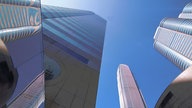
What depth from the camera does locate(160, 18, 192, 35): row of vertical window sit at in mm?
117113

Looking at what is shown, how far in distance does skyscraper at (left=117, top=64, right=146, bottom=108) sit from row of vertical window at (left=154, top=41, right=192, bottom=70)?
27.9 m

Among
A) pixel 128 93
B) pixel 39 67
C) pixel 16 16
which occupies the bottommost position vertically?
pixel 128 93

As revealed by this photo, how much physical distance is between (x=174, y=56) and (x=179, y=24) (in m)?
19.4

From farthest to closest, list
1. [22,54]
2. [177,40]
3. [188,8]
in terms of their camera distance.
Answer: [188,8] < [177,40] < [22,54]

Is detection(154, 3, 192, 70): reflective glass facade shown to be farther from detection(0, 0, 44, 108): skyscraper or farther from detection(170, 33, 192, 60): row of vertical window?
detection(0, 0, 44, 108): skyscraper

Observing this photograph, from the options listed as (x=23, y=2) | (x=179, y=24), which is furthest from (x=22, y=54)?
(x=179, y=24)

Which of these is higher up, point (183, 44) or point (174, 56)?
point (183, 44)

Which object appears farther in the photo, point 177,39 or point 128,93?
point 177,39

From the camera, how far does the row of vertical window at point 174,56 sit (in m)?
116

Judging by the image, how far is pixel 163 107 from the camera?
5.35 metres

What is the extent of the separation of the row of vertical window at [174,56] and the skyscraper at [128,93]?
27887 millimetres

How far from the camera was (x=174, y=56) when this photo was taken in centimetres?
13388

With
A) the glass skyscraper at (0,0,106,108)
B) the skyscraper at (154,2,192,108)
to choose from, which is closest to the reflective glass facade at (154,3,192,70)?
the skyscraper at (154,2,192,108)

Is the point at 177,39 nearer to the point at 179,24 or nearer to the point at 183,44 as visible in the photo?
the point at 183,44
